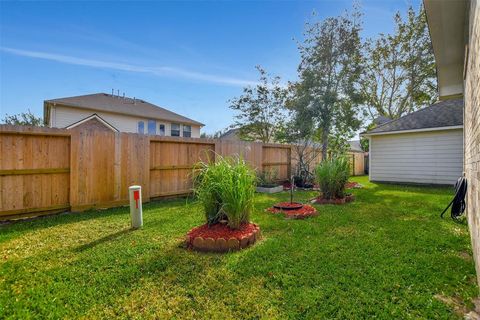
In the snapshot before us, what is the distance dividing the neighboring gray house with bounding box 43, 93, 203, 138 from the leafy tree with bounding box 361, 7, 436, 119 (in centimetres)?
1382

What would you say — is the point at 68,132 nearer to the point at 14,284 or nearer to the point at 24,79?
the point at 14,284

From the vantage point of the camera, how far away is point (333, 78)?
11727 mm

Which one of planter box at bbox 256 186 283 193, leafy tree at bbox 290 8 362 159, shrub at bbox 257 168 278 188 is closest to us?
planter box at bbox 256 186 283 193

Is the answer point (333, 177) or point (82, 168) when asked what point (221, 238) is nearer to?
point (82, 168)

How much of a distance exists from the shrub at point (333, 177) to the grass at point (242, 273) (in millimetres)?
2160

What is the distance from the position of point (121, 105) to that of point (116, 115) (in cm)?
142

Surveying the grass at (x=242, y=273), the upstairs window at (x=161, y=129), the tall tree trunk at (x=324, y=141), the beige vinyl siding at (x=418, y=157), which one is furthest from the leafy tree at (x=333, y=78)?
the upstairs window at (x=161, y=129)

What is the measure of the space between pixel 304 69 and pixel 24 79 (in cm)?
1571

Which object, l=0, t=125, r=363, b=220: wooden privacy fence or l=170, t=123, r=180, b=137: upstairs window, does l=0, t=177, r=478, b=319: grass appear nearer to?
l=0, t=125, r=363, b=220: wooden privacy fence

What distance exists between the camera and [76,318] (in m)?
1.83

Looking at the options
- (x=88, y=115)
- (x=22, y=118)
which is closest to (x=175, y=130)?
(x=88, y=115)

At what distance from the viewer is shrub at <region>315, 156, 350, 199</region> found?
634 cm

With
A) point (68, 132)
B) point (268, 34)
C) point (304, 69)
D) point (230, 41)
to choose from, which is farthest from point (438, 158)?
point (68, 132)

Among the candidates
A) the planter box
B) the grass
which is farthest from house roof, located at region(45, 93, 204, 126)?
the grass
